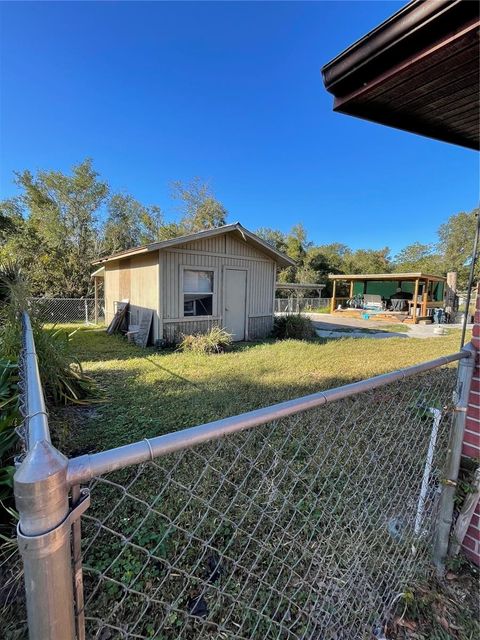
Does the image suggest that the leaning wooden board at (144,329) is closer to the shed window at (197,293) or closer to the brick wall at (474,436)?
the shed window at (197,293)

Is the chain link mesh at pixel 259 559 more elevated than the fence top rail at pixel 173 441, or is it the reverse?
the fence top rail at pixel 173 441

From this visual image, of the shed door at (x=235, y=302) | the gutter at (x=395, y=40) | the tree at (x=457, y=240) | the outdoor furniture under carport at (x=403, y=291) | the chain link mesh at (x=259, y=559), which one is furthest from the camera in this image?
the tree at (x=457, y=240)

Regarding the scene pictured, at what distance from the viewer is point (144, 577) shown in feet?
5.33

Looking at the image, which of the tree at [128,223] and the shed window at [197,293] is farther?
the tree at [128,223]

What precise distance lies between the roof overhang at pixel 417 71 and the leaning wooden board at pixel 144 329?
7236 mm

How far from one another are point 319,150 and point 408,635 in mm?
21532

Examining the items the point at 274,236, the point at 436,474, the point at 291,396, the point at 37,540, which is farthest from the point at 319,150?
the point at 37,540

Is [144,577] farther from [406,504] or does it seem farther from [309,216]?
[309,216]

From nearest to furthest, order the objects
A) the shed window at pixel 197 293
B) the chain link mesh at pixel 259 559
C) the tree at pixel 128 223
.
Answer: the chain link mesh at pixel 259 559 < the shed window at pixel 197 293 < the tree at pixel 128 223

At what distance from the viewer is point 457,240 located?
1273 inches

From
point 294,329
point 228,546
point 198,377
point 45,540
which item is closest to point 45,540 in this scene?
point 45,540

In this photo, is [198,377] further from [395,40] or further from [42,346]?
[395,40]

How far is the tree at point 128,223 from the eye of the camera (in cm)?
2181

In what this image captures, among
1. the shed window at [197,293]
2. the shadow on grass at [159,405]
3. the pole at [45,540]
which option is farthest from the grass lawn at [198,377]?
the pole at [45,540]
